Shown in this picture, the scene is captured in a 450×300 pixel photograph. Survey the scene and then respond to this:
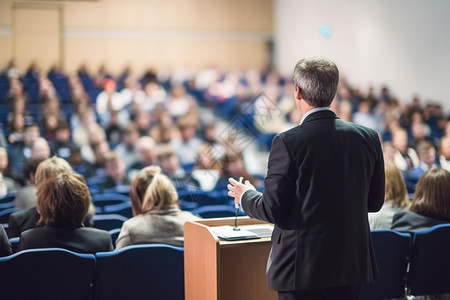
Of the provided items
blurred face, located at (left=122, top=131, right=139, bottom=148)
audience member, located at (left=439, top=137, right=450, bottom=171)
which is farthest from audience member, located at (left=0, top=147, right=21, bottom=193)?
audience member, located at (left=439, top=137, right=450, bottom=171)

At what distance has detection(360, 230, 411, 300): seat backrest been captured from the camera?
3105 millimetres

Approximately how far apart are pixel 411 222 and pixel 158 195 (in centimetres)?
155

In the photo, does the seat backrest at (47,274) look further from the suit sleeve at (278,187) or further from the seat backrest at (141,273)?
the suit sleeve at (278,187)

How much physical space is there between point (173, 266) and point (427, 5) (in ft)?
28.4


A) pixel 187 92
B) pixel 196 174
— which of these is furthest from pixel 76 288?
pixel 187 92

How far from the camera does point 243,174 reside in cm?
474

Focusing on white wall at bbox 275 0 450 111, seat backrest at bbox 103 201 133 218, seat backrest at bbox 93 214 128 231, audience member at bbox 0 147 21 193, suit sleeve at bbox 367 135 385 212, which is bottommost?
seat backrest at bbox 103 201 133 218

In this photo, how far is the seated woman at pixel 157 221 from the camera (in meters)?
3.08

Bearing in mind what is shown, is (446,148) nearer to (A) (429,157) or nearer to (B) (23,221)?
(A) (429,157)

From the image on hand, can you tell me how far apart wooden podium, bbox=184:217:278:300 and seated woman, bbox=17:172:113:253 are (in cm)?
70

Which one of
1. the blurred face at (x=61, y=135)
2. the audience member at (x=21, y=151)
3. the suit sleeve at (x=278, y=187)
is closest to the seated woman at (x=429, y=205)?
the suit sleeve at (x=278, y=187)

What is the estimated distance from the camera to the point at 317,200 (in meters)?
1.90

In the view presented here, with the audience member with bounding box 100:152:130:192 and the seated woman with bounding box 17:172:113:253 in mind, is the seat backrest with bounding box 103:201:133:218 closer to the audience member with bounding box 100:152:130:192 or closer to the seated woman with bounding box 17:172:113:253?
the audience member with bounding box 100:152:130:192

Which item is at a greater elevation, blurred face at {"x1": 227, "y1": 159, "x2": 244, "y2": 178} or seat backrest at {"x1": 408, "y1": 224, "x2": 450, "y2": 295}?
blurred face at {"x1": 227, "y1": 159, "x2": 244, "y2": 178}
